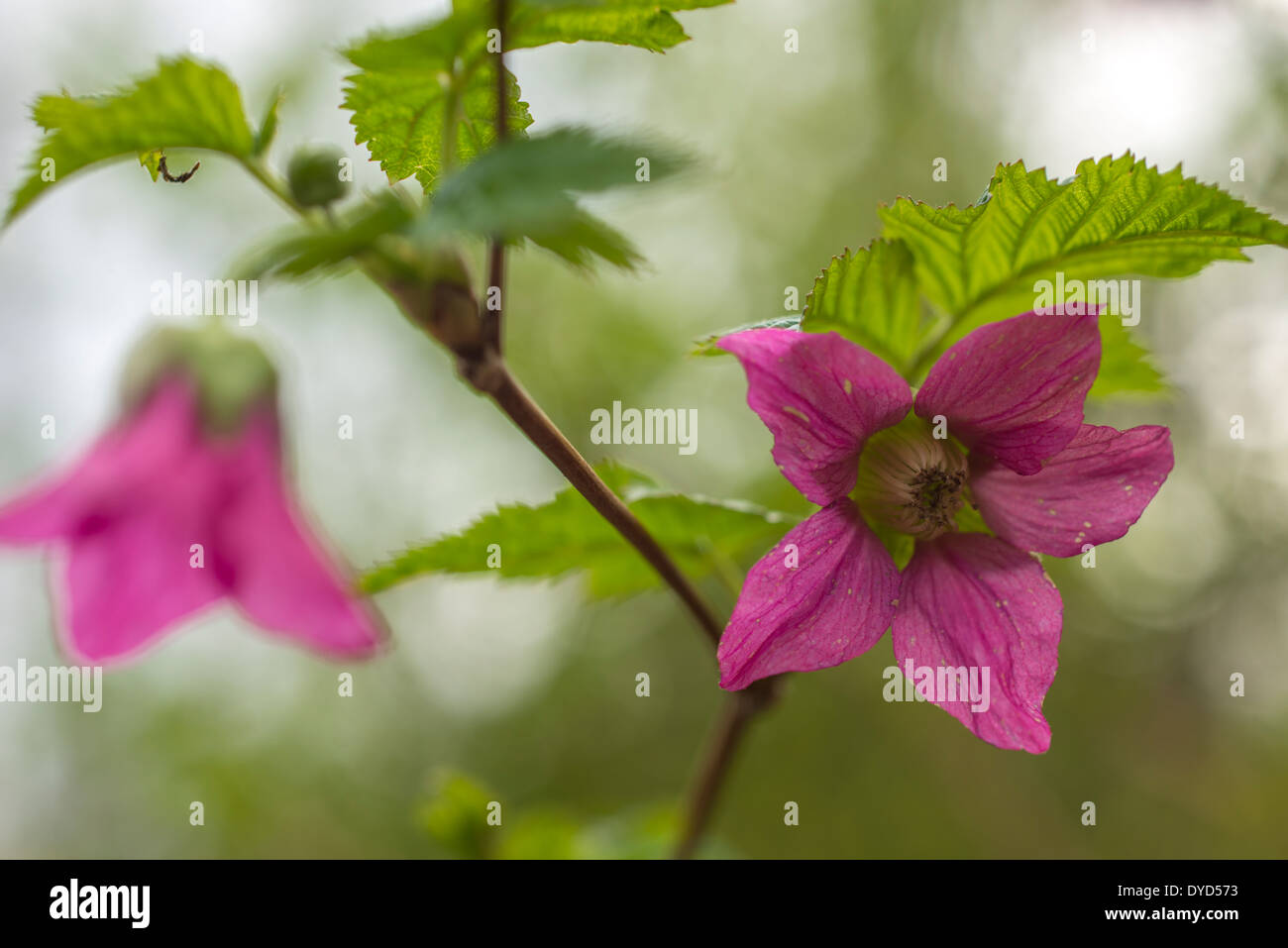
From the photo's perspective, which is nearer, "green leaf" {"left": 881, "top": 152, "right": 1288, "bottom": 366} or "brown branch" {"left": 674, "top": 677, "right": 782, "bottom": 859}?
"green leaf" {"left": 881, "top": 152, "right": 1288, "bottom": 366}

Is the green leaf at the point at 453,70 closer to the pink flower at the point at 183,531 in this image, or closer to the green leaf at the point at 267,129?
the green leaf at the point at 267,129

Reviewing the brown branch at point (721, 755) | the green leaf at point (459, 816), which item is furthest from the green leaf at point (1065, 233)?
the green leaf at point (459, 816)

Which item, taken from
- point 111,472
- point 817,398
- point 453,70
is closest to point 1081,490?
point 817,398

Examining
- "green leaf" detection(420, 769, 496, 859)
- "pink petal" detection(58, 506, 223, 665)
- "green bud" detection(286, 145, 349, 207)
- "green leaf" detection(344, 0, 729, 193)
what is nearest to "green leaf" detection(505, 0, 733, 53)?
"green leaf" detection(344, 0, 729, 193)

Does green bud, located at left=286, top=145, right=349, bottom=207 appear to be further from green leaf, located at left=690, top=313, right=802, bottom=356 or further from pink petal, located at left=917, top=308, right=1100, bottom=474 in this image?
pink petal, located at left=917, top=308, right=1100, bottom=474

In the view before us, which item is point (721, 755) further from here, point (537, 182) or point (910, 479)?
point (537, 182)

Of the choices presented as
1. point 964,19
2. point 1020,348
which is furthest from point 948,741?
point 1020,348

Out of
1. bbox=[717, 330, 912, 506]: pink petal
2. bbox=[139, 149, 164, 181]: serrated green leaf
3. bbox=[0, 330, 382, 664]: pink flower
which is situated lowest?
bbox=[0, 330, 382, 664]: pink flower
